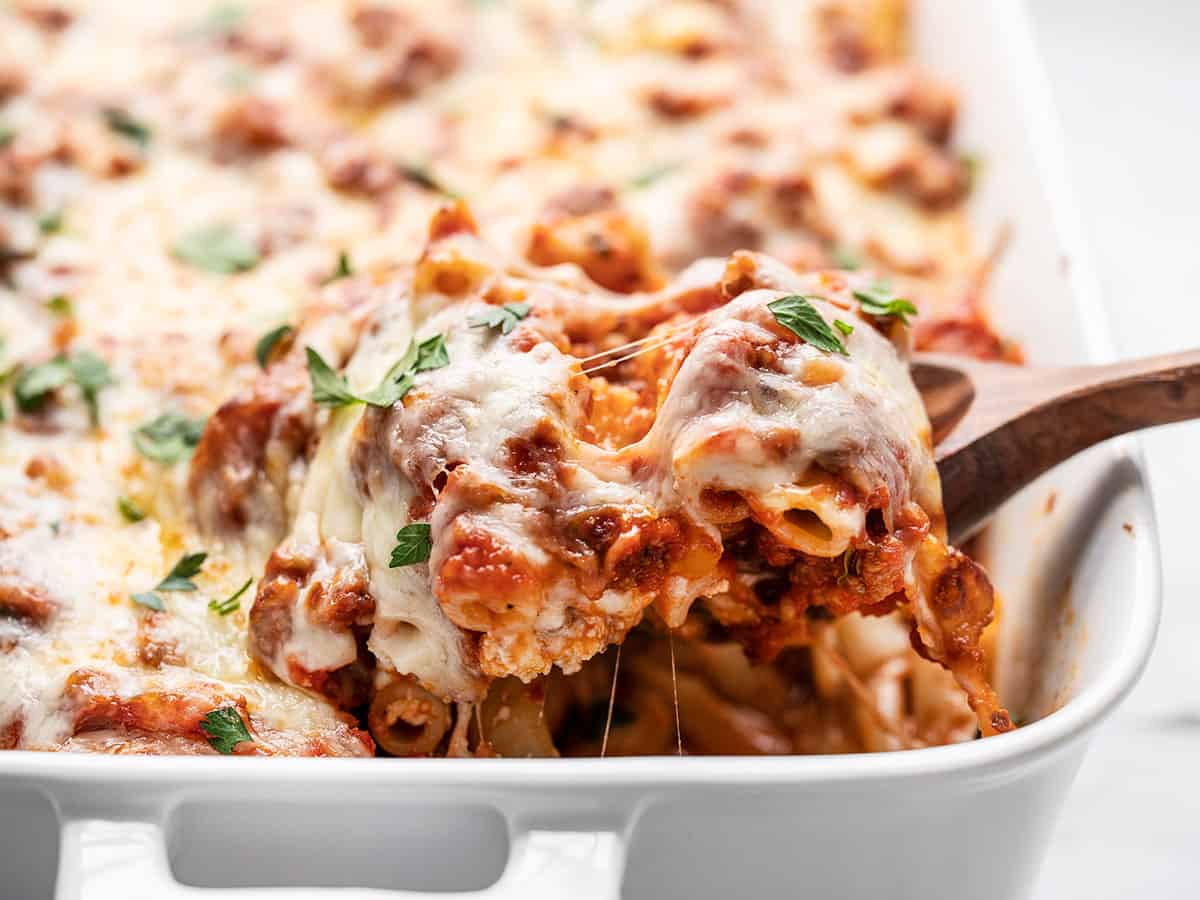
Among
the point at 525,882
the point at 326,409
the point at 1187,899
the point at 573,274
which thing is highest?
the point at 573,274

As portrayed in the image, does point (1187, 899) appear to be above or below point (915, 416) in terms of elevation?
below

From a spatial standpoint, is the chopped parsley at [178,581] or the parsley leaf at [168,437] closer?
the chopped parsley at [178,581]

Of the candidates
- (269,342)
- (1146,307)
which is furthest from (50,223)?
(1146,307)

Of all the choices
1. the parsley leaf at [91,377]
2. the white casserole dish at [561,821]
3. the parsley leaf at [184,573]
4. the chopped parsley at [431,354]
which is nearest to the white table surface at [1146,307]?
the white casserole dish at [561,821]

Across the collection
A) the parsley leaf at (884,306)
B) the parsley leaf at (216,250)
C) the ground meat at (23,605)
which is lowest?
the ground meat at (23,605)

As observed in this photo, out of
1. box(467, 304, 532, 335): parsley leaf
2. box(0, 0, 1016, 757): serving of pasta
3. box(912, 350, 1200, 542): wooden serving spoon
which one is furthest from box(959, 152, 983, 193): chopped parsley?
box(467, 304, 532, 335): parsley leaf

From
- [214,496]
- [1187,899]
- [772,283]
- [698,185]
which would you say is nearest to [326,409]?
[214,496]

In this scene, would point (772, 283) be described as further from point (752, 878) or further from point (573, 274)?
point (752, 878)

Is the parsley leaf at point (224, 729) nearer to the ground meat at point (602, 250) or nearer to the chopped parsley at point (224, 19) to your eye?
the ground meat at point (602, 250)
